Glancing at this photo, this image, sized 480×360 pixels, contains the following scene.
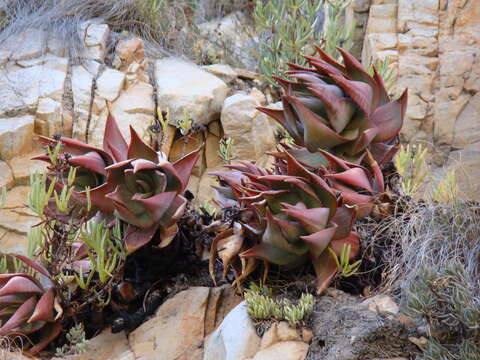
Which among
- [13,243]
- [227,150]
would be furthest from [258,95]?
[13,243]

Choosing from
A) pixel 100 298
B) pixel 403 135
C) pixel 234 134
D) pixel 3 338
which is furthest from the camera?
pixel 403 135

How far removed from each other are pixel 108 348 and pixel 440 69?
4.07m

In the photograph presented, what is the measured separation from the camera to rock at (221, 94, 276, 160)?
5133mm

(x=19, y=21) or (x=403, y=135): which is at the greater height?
(x=19, y=21)

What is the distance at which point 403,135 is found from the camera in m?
5.59

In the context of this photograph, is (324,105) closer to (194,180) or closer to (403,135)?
(194,180)

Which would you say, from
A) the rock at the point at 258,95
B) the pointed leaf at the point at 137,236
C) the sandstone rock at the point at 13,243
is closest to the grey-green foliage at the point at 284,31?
the rock at the point at 258,95

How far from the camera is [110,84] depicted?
5.40 meters

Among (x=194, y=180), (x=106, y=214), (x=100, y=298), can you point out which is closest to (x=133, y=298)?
(x=100, y=298)

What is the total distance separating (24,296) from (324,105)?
156cm

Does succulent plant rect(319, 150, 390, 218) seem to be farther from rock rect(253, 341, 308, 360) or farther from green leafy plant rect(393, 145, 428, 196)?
rock rect(253, 341, 308, 360)

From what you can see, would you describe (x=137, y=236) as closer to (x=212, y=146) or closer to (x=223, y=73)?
(x=212, y=146)

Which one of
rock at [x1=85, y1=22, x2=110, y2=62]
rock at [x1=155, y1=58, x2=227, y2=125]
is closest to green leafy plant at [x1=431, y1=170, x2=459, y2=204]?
rock at [x1=155, y1=58, x2=227, y2=125]

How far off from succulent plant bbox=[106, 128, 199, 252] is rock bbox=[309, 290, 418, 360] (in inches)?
31.2
